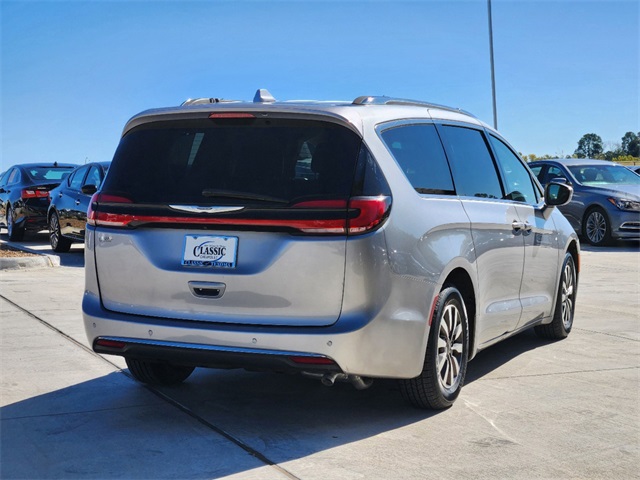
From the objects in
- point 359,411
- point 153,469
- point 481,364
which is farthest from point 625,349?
point 153,469

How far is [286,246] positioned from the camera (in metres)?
4.88

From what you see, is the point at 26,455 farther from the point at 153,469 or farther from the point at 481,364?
the point at 481,364

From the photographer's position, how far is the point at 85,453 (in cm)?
473

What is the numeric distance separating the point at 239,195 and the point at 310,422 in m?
1.39

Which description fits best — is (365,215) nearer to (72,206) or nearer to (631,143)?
(72,206)

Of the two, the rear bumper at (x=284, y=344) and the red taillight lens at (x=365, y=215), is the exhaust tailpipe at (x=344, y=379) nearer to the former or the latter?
the rear bumper at (x=284, y=344)

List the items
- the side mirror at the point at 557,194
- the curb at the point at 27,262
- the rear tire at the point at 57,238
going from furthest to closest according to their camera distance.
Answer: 1. the rear tire at the point at 57,238
2. the curb at the point at 27,262
3. the side mirror at the point at 557,194

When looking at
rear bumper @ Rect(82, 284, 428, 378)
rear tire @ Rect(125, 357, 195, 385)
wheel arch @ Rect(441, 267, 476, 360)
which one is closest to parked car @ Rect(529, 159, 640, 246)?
wheel arch @ Rect(441, 267, 476, 360)

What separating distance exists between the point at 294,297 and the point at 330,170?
0.69 metres

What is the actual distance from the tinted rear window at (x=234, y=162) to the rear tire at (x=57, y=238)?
464 inches

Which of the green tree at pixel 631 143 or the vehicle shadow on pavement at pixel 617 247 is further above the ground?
the green tree at pixel 631 143

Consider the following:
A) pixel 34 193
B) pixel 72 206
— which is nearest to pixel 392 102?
pixel 72 206

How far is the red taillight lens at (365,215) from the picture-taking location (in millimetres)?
4867

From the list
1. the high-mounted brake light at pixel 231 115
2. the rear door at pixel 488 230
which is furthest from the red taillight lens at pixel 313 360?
the rear door at pixel 488 230
